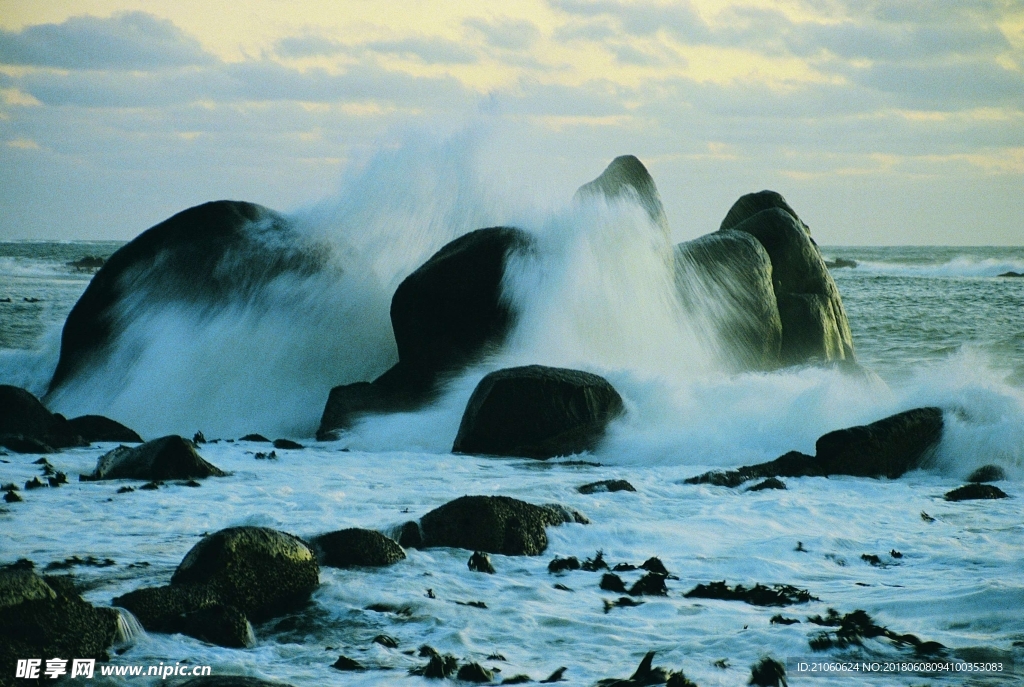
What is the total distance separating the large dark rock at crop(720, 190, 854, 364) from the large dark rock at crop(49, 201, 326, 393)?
249 inches

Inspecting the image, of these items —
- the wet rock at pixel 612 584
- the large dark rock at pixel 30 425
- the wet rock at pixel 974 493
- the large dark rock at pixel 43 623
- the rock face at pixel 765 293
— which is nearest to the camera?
the large dark rock at pixel 43 623

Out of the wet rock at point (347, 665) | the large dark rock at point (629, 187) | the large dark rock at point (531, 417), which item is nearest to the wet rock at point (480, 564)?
the wet rock at point (347, 665)

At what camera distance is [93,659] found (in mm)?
3922

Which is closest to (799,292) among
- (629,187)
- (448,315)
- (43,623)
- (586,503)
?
(629,187)

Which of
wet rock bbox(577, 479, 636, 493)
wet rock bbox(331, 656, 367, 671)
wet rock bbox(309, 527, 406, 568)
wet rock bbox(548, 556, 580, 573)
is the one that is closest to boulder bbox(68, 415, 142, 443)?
wet rock bbox(577, 479, 636, 493)

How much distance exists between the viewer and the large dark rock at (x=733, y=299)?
43.4ft

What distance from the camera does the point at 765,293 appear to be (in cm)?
1361

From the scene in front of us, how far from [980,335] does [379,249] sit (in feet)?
49.4

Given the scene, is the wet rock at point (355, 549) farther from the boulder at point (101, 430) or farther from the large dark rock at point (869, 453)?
the boulder at point (101, 430)

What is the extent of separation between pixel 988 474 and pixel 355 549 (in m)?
5.62

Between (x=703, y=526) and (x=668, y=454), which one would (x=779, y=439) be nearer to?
(x=668, y=454)

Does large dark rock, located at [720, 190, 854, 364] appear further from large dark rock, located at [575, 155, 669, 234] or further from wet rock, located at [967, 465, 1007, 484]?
wet rock, located at [967, 465, 1007, 484]

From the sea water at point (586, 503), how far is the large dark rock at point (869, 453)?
0.55ft

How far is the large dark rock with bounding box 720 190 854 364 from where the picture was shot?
14.3 metres
